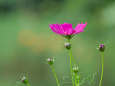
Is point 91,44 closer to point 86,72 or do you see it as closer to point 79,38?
point 79,38

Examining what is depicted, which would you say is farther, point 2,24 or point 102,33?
point 2,24

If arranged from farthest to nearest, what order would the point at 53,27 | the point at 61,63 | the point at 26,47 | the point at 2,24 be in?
the point at 2,24, the point at 26,47, the point at 61,63, the point at 53,27

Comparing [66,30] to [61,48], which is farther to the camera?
[61,48]

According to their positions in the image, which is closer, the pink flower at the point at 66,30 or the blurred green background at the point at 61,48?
the pink flower at the point at 66,30

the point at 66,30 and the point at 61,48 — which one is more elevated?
the point at 66,30

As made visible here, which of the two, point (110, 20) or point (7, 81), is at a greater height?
point (110, 20)

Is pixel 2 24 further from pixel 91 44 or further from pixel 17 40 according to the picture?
pixel 91 44

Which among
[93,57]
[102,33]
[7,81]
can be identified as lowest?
[7,81]

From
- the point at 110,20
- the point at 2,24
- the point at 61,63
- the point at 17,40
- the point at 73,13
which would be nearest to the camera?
the point at 110,20

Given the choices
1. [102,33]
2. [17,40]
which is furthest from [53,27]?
[17,40]

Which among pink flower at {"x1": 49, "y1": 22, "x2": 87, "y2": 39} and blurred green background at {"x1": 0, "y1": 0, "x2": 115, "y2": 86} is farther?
blurred green background at {"x1": 0, "y1": 0, "x2": 115, "y2": 86}
